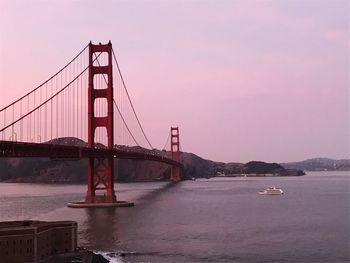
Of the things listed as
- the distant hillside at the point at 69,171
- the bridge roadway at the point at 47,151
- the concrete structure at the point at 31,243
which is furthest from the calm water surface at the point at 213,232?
the distant hillside at the point at 69,171

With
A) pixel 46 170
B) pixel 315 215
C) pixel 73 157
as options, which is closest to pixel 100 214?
pixel 73 157

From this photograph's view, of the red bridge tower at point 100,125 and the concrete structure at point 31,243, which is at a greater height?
the red bridge tower at point 100,125

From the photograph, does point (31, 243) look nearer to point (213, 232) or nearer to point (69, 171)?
point (213, 232)

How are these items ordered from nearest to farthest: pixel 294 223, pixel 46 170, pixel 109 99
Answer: pixel 294 223 < pixel 109 99 < pixel 46 170

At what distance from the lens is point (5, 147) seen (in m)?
26.4

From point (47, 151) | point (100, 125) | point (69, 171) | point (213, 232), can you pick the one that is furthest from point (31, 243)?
point (69, 171)

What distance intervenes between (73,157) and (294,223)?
13.8 metres

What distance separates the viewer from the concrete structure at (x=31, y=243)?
1694 centimetres

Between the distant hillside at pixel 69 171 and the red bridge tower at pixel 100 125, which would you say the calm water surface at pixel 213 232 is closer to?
the red bridge tower at pixel 100 125

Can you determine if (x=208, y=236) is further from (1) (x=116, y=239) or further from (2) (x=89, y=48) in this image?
(2) (x=89, y=48)

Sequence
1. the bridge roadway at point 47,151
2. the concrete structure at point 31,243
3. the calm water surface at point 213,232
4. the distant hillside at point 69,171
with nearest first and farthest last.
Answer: the concrete structure at point 31,243 < the calm water surface at point 213,232 < the bridge roadway at point 47,151 < the distant hillside at point 69,171

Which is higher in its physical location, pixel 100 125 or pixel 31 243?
pixel 100 125

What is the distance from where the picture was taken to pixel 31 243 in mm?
17312

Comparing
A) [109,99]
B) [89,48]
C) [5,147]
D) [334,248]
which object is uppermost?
[89,48]
